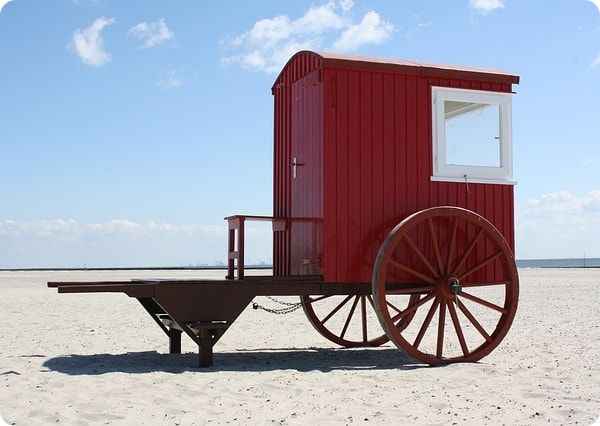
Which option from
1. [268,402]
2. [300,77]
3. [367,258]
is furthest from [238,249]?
[268,402]

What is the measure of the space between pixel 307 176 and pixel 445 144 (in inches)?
68.2

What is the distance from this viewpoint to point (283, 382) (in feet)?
24.6

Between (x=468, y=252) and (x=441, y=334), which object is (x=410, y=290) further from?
(x=468, y=252)

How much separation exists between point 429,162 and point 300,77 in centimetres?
201

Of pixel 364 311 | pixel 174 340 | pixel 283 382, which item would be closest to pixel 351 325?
pixel 364 311

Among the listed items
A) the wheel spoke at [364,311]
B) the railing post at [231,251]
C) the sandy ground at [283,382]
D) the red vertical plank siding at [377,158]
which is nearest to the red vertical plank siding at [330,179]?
the red vertical plank siding at [377,158]

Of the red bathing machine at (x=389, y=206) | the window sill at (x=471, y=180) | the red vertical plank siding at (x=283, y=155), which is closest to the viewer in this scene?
the red bathing machine at (x=389, y=206)

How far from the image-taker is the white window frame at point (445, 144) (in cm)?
958

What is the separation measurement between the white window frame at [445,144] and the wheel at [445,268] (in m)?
0.62

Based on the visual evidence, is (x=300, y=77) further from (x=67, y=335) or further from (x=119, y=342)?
(x=67, y=335)

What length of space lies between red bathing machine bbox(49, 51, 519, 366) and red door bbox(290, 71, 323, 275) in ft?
0.08

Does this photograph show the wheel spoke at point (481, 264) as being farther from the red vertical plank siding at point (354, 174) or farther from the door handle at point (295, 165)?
the door handle at point (295, 165)

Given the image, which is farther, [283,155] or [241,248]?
[283,155]

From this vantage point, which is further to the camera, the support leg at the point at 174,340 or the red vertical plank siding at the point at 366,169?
the support leg at the point at 174,340
